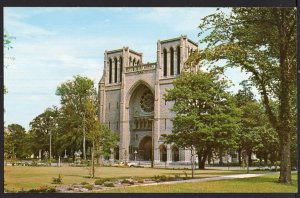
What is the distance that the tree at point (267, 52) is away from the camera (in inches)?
655

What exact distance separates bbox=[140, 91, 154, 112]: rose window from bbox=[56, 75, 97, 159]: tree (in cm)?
1593

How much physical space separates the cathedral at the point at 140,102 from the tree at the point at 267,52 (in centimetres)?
688

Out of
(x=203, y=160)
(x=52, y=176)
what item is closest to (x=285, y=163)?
(x=203, y=160)

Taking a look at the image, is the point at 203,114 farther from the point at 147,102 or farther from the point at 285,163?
the point at 147,102

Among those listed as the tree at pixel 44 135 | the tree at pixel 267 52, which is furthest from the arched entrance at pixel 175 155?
the tree at pixel 267 52

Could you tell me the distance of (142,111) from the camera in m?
41.8

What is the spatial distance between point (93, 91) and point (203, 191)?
12.3 meters

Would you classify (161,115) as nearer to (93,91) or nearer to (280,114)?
(93,91)

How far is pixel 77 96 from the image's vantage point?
25.1 m

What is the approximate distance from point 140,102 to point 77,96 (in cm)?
2053

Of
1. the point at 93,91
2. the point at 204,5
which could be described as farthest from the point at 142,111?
the point at 204,5

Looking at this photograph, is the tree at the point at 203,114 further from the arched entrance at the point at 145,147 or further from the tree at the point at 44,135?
the arched entrance at the point at 145,147

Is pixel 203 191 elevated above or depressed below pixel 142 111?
below

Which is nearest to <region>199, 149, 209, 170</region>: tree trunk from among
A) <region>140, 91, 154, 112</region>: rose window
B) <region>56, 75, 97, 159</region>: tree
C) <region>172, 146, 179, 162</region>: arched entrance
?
<region>172, 146, 179, 162</region>: arched entrance
